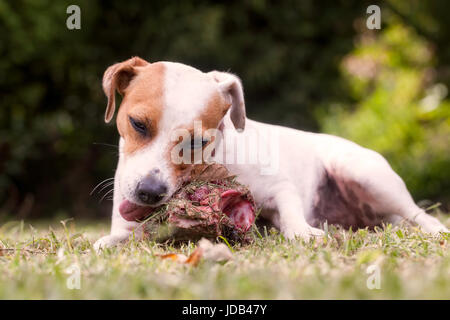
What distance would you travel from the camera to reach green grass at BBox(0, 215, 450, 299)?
1828mm

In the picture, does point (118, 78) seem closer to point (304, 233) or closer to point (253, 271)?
point (304, 233)

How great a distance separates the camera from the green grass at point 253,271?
1.83 meters

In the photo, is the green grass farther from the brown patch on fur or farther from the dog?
the brown patch on fur

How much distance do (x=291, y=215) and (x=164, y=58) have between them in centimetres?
491

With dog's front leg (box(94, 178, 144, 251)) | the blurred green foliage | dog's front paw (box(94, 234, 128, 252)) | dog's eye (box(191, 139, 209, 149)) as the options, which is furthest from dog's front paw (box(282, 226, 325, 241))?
the blurred green foliage

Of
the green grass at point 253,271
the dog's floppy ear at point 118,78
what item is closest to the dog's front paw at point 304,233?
the green grass at point 253,271

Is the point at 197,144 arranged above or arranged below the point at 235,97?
below

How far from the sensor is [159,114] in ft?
9.66

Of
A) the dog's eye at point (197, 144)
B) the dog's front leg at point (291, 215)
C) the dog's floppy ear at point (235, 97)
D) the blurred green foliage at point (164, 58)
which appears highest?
the blurred green foliage at point (164, 58)

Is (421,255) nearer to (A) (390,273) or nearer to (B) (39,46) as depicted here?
(A) (390,273)

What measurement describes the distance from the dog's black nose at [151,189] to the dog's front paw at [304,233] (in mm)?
743

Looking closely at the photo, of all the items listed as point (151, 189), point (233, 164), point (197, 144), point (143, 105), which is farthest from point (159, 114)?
point (233, 164)

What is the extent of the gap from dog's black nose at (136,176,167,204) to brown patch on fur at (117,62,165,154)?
0.90 feet

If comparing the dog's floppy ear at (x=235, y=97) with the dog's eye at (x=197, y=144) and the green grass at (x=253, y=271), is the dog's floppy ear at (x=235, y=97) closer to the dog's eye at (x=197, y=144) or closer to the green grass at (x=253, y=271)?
the dog's eye at (x=197, y=144)
